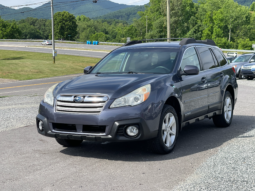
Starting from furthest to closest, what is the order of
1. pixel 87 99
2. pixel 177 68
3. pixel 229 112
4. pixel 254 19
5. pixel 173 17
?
1. pixel 254 19
2. pixel 173 17
3. pixel 229 112
4. pixel 177 68
5. pixel 87 99

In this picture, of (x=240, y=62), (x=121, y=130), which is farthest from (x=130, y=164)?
(x=240, y=62)

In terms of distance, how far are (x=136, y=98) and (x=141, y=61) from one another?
4.71 ft

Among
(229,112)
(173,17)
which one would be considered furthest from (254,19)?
(229,112)

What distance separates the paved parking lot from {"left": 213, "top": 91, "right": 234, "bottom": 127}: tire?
0.23 m

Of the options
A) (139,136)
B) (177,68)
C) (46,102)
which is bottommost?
Result: (139,136)

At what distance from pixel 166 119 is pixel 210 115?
6.21 feet

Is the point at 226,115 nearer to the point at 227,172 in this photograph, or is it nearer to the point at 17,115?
the point at 227,172

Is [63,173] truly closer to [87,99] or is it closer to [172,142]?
[87,99]

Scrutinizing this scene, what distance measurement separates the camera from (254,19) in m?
121

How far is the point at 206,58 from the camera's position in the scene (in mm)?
7496

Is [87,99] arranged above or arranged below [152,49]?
below

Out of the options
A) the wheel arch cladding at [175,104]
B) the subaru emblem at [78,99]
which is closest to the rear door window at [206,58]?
the wheel arch cladding at [175,104]

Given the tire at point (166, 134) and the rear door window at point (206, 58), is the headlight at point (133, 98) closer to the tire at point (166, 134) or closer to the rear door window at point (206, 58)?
the tire at point (166, 134)

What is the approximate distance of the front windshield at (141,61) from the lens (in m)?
6.37
